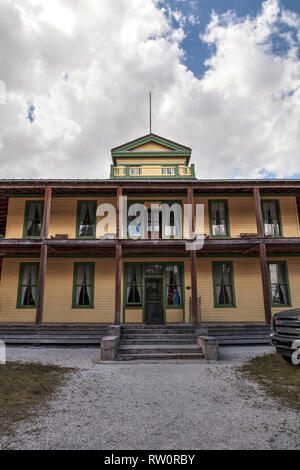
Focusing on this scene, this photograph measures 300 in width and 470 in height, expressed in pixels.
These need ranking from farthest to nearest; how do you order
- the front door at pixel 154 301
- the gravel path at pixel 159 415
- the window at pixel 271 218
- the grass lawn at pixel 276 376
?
1. the window at pixel 271 218
2. the front door at pixel 154 301
3. the grass lawn at pixel 276 376
4. the gravel path at pixel 159 415

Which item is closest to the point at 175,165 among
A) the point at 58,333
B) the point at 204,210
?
the point at 204,210

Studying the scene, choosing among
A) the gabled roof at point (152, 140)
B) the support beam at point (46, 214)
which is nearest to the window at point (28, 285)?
the support beam at point (46, 214)

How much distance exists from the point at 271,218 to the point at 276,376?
9996 millimetres

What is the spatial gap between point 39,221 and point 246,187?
34.8 ft

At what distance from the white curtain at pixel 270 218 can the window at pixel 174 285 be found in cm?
516

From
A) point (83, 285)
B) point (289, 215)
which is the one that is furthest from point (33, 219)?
point (289, 215)

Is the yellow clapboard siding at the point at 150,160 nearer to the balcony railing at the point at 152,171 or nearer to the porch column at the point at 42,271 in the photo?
the balcony railing at the point at 152,171

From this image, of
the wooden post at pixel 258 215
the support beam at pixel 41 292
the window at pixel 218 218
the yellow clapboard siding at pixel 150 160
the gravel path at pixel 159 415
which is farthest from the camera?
the yellow clapboard siding at pixel 150 160

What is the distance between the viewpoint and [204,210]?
49.0ft

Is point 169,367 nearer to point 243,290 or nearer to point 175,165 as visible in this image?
point 243,290

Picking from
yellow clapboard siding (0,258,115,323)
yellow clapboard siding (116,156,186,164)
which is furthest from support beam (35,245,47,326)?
yellow clapboard siding (116,156,186,164)

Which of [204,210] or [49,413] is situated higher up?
[204,210]

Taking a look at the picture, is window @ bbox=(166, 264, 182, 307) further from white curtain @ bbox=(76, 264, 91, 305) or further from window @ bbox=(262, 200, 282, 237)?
window @ bbox=(262, 200, 282, 237)

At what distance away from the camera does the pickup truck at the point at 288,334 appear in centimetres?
689
